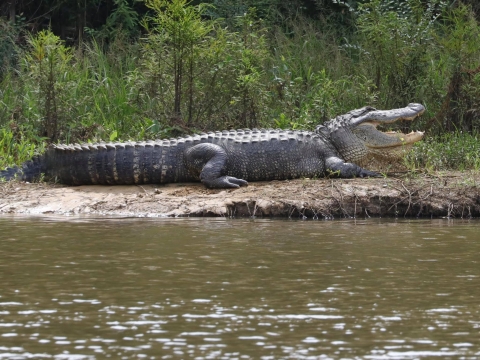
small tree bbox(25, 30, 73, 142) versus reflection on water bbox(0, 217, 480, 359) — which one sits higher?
small tree bbox(25, 30, 73, 142)

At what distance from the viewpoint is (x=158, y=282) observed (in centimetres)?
500

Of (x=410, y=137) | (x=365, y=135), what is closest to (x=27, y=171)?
(x=365, y=135)

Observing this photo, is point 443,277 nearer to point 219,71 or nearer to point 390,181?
point 390,181

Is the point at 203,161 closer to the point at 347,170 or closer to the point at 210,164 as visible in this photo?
the point at 210,164

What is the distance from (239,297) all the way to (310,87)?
7576mm

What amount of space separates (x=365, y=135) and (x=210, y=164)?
1.89 m

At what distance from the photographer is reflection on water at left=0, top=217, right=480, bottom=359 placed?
368cm

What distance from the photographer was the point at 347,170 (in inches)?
368

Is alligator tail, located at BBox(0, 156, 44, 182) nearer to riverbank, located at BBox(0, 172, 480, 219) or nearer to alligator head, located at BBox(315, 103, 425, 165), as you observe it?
riverbank, located at BBox(0, 172, 480, 219)

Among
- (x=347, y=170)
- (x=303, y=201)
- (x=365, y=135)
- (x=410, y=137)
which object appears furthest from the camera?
(x=365, y=135)

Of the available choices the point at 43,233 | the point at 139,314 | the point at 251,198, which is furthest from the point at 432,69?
the point at 139,314

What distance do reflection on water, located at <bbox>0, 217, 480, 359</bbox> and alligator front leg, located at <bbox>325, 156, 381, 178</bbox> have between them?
1965mm

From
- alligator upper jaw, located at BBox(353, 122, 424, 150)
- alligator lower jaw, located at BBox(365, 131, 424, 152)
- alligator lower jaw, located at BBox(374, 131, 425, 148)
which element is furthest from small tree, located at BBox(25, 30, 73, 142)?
alligator lower jaw, located at BBox(374, 131, 425, 148)

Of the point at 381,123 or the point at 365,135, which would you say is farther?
the point at 381,123
